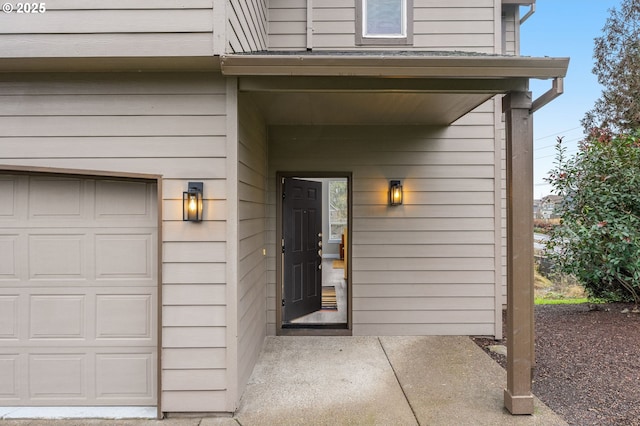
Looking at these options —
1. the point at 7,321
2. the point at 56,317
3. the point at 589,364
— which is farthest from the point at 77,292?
the point at 589,364

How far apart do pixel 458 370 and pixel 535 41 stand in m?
25.0

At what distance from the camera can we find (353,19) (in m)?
4.20

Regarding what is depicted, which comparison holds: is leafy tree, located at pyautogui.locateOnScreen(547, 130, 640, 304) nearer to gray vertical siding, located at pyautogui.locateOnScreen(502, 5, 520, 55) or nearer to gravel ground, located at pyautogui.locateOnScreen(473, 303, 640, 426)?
gravel ground, located at pyautogui.locateOnScreen(473, 303, 640, 426)

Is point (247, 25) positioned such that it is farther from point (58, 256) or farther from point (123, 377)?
point (123, 377)

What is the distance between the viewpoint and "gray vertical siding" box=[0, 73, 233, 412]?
2.62 metres

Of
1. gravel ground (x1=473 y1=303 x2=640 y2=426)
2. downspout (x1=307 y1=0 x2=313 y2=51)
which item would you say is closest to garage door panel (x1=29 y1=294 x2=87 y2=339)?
downspout (x1=307 y1=0 x2=313 y2=51)

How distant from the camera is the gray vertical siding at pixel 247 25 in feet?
8.56

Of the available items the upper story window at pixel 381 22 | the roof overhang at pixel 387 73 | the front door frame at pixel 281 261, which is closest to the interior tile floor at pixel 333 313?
the front door frame at pixel 281 261

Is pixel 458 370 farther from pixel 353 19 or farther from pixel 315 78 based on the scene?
pixel 353 19

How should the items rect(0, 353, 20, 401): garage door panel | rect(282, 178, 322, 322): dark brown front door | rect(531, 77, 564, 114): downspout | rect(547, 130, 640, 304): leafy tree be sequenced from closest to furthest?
1. rect(531, 77, 564, 114): downspout
2. rect(0, 353, 20, 401): garage door panel
3. rect(547, 130, 640, 304): leafy tree
4. rect(282, 178, 322, 322): dark brown front door

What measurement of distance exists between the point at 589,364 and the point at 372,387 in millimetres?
2170

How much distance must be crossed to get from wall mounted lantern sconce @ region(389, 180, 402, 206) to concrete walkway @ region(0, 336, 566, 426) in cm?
167

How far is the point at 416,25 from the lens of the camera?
13.7ft

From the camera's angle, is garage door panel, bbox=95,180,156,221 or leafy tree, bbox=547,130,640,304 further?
leafy tree, bbox=547,130,640,304
